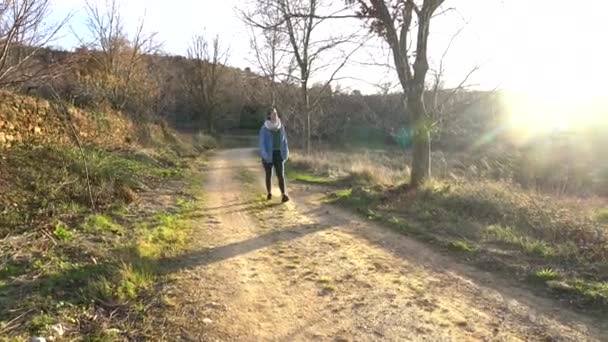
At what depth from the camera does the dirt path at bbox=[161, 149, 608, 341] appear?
442cm

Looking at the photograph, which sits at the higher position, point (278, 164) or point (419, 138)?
point (419, 138)

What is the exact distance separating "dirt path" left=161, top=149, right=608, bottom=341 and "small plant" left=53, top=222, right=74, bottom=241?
1.71 m

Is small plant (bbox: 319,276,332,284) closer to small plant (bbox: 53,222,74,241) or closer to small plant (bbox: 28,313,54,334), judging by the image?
small plant (bbox: 28,313,54,334)

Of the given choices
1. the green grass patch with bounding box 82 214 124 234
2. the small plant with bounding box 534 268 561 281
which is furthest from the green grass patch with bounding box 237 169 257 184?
the small plant with bounding box 534 268 561 281

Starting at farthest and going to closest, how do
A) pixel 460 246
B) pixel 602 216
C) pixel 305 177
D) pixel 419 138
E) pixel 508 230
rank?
pixel 305 177 < pixel 419 138 < pixel 602 216 < pixel 508 230 < pixel 460 246

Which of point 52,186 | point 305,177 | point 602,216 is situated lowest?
point 305,177

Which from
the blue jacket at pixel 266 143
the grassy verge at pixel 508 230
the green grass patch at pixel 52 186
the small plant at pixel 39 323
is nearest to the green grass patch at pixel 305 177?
the grassy verge at pixel 508 230

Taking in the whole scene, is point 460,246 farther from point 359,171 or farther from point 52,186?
point 359,171

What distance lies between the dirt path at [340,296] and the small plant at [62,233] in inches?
67.2

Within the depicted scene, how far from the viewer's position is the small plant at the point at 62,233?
6.62 meters

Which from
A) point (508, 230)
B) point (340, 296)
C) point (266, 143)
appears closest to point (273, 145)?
point (266, 143)

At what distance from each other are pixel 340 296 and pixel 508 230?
13.5 feet

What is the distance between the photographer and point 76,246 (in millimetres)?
6285

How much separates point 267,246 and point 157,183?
294 inches
